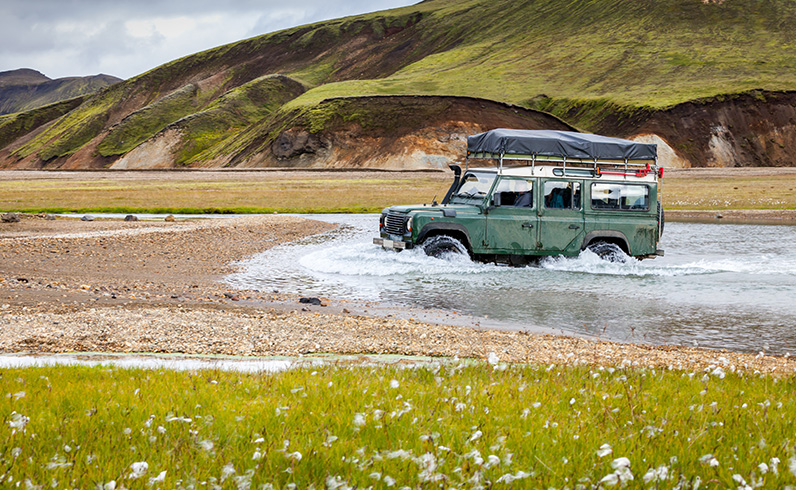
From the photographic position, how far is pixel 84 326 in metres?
10.9

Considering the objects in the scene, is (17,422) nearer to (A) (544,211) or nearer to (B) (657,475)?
(B) (657,475)

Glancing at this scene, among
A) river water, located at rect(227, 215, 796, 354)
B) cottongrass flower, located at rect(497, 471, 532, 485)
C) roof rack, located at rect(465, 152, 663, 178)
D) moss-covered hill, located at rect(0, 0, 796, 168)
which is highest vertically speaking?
moss-covered hill, located at rect(0, 0, 796, 168)

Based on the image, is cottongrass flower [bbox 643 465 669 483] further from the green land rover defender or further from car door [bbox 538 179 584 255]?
car door [bbox 538 179 584 255]

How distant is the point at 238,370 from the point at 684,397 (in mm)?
4549

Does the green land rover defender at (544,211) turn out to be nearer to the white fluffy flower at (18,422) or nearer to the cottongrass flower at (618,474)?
the white fluffy flower at (18,422)

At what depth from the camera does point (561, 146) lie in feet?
62.7

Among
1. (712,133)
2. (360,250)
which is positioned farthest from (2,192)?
(712,133)

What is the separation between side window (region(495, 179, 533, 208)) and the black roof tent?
0.92m

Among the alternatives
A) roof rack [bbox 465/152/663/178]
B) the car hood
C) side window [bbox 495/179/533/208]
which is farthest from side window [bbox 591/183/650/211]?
the car hood

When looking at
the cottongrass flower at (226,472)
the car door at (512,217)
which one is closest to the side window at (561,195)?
the car door at (512,217)

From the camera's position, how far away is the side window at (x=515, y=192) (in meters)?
18.7

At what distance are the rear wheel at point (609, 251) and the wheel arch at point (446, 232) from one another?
3.57 m

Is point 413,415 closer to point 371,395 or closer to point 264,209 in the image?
point 371,395

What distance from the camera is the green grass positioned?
12.3 ft
